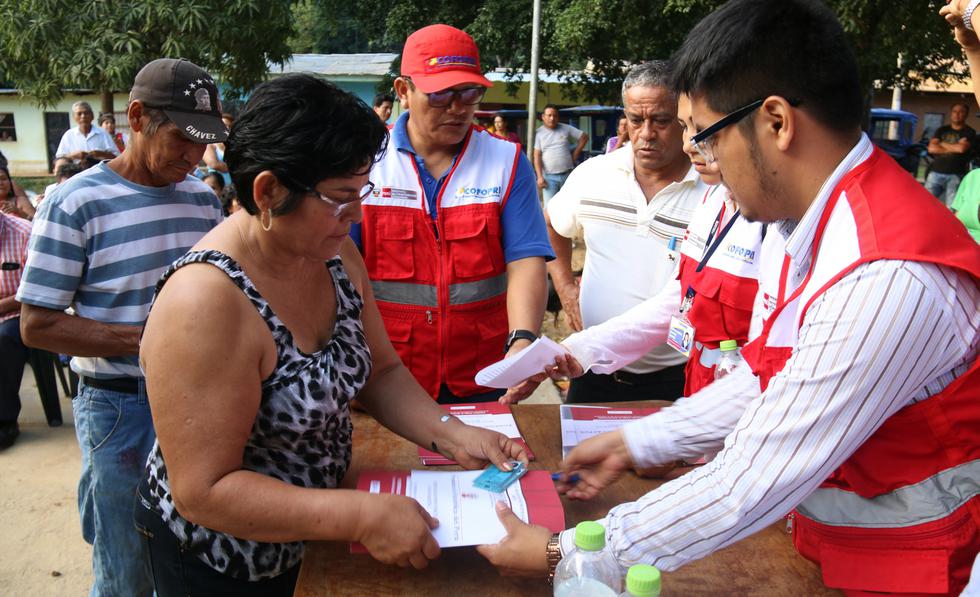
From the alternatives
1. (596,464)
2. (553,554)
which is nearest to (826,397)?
(553,554)

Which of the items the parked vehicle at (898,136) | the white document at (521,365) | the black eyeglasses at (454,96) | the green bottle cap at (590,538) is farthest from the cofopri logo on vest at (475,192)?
the parked vehicle at (898,136)

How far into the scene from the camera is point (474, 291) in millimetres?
2893

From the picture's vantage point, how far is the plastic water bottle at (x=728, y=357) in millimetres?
2232

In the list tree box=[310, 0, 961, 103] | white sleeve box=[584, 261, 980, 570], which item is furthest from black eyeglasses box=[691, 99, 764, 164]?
tree box=[310, 0, 961, 103]

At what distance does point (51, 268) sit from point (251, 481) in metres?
1.53

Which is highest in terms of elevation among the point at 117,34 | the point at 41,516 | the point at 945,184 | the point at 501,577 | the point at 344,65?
the point at 344,65

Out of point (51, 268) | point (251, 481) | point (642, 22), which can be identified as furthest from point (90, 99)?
point (251, 481)

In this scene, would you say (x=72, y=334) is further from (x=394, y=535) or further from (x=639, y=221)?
(x=639, y=221)

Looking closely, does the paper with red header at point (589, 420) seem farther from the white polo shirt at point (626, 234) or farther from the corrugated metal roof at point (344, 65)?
the corrugated metal roof at point (344, 65)

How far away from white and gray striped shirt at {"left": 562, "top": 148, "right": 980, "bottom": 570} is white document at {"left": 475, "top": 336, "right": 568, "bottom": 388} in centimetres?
65

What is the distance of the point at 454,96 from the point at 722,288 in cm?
121

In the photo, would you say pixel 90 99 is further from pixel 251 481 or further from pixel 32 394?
pixel 251 481

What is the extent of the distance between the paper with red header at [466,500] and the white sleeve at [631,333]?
78 cm

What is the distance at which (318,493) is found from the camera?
155cm
